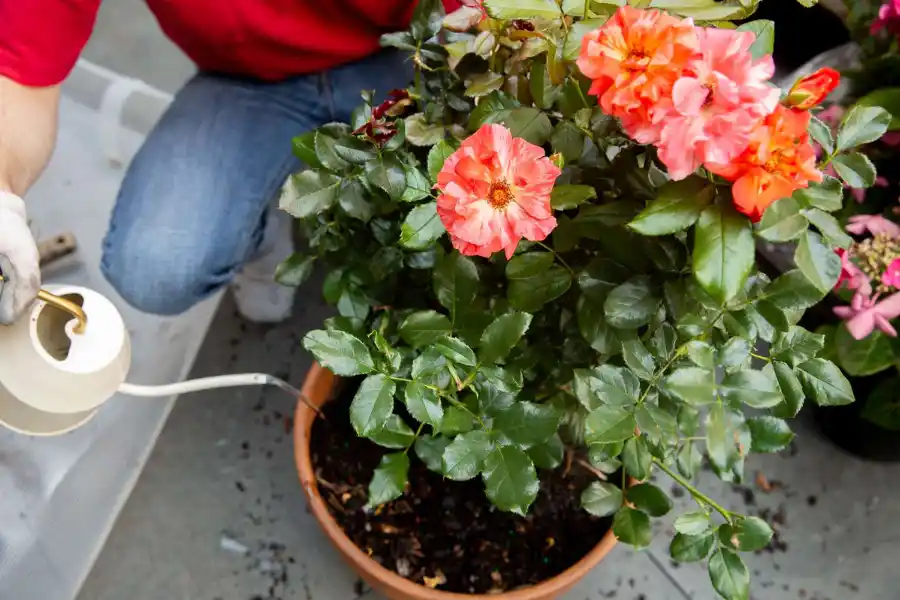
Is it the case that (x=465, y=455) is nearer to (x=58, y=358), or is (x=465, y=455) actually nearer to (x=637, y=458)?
(x=637, y=458)

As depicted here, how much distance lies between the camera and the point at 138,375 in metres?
1.28

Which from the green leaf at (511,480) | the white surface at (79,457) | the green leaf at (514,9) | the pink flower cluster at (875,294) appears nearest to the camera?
the green leaf at (514,9)

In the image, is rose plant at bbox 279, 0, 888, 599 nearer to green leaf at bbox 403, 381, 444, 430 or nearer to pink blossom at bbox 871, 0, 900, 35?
green leaf at bbox 403, 381, 444, 430

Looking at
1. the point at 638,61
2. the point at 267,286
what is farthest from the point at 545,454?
the point at 267,286

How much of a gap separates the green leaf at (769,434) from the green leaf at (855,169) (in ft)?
0.71

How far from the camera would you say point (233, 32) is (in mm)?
944

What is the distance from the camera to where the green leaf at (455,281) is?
65 cm

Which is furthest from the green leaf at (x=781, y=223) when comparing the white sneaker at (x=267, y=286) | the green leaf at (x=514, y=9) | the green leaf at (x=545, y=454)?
the white sneaker at (x=267, y=286)

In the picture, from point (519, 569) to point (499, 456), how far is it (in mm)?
421

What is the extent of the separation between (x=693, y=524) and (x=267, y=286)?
0.85 metres

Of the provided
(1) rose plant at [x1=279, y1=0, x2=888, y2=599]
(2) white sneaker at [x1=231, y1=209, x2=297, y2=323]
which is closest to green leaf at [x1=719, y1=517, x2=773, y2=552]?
(1) rose plant at [x1=279, y1=0, x2=888, y2=599]

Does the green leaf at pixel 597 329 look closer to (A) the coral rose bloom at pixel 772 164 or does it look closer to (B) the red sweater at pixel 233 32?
(A) the coral rose bloom at pixel 772 164

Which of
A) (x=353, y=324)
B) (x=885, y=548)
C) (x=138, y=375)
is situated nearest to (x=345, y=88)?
(x=353, y=324)

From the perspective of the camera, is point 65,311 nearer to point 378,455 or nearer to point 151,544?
point 378,455
